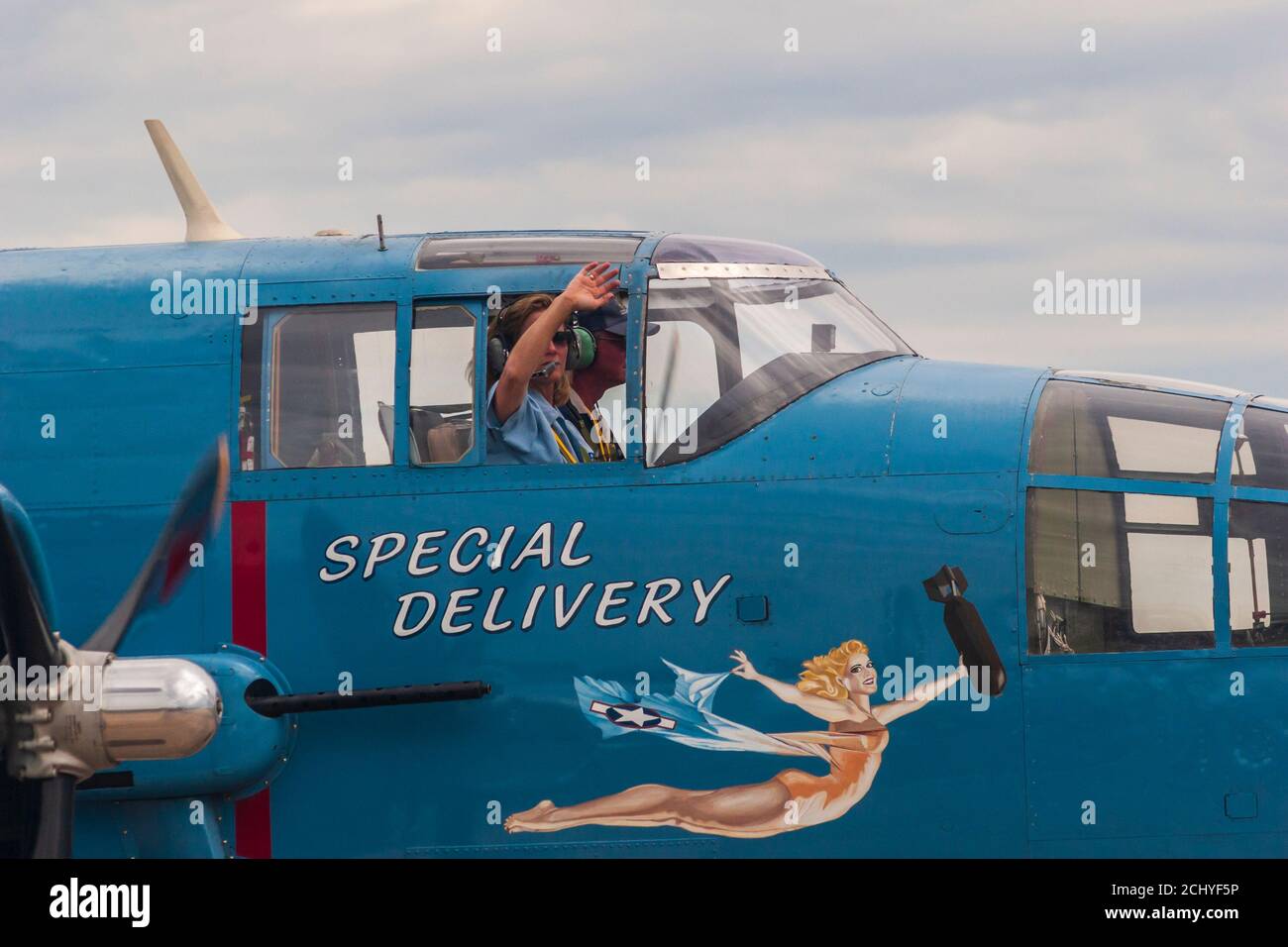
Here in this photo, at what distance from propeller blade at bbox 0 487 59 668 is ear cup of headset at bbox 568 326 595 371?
2.92 meters

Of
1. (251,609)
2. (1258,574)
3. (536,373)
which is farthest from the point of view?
(536,373)

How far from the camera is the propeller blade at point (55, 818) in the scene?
7.84 meters

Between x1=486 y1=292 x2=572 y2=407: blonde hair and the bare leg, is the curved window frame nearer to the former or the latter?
the bare leg

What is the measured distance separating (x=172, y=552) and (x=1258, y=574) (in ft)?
17.5

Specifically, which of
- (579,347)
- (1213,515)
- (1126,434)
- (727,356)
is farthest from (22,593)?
(1213,515)

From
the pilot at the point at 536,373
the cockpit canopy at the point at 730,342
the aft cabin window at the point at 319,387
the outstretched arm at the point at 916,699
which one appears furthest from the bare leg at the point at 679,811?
the aft cabin window at the point at 319,387

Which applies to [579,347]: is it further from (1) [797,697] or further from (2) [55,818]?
(2) [55,818]

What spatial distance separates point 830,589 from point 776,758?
86 centimetres

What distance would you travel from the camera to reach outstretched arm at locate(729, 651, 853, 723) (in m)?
7.88

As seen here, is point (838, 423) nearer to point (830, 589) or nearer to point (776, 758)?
point (830, 589)

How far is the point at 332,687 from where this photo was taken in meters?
8.22

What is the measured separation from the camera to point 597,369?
8.99 m

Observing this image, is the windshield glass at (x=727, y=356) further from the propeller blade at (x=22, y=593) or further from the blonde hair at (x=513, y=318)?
Result: the propeller blade at (x=22, y=593)

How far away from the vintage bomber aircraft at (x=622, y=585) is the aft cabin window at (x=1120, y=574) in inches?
0.6
